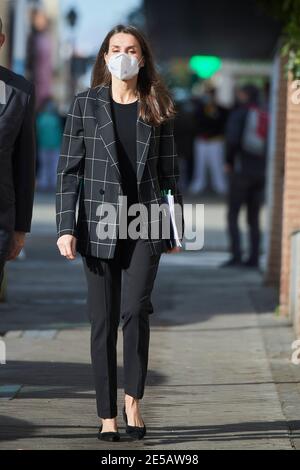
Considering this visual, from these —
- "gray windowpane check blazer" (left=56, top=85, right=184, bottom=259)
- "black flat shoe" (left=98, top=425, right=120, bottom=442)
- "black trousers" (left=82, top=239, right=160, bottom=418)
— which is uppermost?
"gray windowpane check blazer" (left=56, top=85, right=184, bottom=259)

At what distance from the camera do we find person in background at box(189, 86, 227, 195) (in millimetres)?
31078

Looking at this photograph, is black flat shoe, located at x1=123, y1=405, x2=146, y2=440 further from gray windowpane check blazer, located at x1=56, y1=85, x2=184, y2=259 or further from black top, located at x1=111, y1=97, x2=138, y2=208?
black top, located at x1=111, y1=97, x2=138, y2=208

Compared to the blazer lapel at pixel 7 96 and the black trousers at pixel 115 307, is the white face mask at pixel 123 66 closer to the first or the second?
the blazer lapel at pixel 7 96

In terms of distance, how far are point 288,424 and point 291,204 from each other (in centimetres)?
486

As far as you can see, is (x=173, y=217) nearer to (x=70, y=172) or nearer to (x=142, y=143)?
(x=142, y=143)

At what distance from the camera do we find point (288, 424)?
746cm

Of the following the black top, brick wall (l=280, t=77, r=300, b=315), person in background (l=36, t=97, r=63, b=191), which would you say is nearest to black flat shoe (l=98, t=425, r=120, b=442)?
the black top

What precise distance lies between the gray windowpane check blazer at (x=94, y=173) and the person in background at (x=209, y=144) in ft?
78.2

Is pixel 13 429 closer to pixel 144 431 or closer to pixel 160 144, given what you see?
pixel 144 431

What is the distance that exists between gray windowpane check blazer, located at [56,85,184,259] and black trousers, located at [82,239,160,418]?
90mm

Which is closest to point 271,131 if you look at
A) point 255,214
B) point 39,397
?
point 255,214

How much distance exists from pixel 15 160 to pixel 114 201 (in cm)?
51

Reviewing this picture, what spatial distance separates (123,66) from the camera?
682 centimetres

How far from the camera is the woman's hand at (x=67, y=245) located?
6.74 metres
